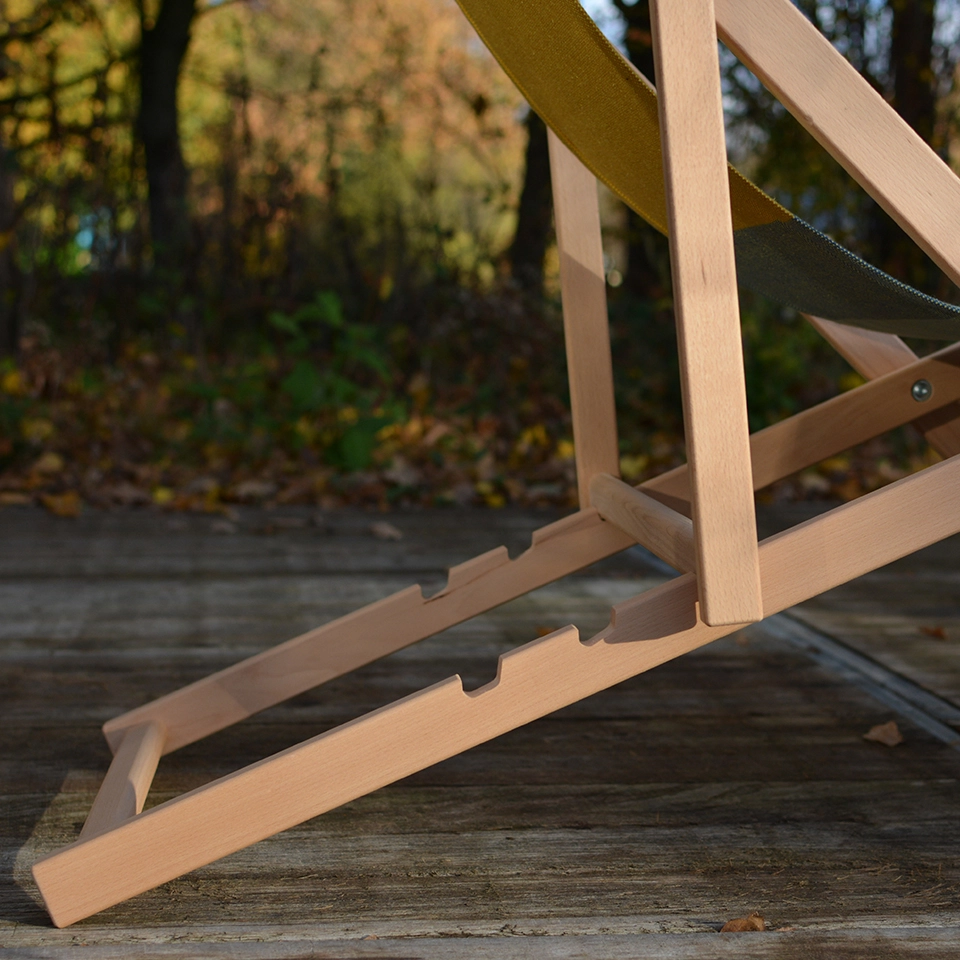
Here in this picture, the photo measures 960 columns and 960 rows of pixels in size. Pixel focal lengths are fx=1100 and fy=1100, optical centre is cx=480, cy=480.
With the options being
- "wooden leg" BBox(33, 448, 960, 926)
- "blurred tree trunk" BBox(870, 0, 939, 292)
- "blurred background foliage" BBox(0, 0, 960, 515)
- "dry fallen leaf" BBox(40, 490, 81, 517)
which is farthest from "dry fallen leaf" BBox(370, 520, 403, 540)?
"blurred tree trunk" BBox(870, 0, 939, 292)

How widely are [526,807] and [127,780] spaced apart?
1.44 feet

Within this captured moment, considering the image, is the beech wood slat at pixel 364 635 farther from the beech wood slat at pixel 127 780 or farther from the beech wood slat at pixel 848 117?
the beech wood slat at pixel 848 117

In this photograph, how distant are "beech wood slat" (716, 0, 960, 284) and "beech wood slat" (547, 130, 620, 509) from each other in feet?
1.61

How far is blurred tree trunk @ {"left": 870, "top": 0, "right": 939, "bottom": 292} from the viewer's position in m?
4.55

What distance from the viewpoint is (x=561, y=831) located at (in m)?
1.19

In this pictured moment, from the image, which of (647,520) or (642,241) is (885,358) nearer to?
(647,520)

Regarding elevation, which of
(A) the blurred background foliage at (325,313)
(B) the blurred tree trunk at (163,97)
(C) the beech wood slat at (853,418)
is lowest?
(C) the beech wood slat at (853,418)

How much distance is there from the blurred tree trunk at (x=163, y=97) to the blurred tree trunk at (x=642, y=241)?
2172mm

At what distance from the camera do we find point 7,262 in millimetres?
3801

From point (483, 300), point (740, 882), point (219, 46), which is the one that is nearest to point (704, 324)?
point (740, 882)

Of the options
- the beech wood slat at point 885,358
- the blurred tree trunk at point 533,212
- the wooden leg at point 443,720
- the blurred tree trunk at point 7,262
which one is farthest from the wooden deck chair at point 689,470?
the blurred tree trunk at point 533,212

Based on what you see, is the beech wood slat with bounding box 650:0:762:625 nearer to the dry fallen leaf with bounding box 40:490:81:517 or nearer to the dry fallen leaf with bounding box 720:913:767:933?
the dry fallen leaf with bounding box 720:913:767:933

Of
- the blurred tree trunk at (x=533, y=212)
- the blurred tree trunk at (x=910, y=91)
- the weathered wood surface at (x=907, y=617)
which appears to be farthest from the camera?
the blurred tree trunk at (x=533, y=212)

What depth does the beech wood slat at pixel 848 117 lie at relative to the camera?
0.94 meters
